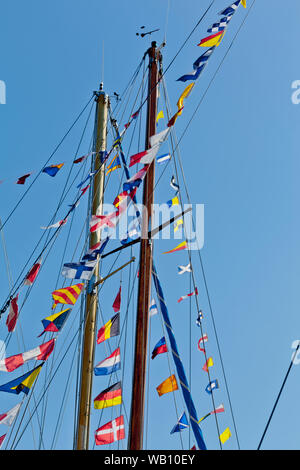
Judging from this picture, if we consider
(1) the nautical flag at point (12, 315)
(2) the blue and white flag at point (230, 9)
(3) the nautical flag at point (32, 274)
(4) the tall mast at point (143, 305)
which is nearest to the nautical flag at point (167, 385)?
(4) the tall mast at point (143, 305)

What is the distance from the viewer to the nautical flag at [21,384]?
10.6m

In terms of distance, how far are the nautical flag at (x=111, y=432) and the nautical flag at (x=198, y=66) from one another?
22.0ft

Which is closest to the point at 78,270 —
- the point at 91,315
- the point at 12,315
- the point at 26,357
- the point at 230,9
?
the point at 12,315

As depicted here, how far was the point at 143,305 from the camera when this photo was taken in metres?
9.73

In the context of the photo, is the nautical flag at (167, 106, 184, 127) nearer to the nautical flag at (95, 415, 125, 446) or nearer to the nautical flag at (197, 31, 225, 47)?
the nautical flag at (197, 31, 225, 47)

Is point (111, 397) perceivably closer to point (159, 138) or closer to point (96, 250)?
point (96, 250)

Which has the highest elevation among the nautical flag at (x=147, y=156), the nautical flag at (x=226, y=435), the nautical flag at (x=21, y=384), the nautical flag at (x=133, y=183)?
the nautical flag at (x=147, y=156)

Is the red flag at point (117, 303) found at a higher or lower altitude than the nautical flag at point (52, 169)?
lower

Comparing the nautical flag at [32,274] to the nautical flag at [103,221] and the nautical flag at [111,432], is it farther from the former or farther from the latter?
the nautical flag at [111,432]

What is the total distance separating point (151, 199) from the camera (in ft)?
35.9

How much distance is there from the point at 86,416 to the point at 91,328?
205 cm

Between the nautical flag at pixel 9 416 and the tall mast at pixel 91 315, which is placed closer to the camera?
the nautical flag at pixel 9 416
